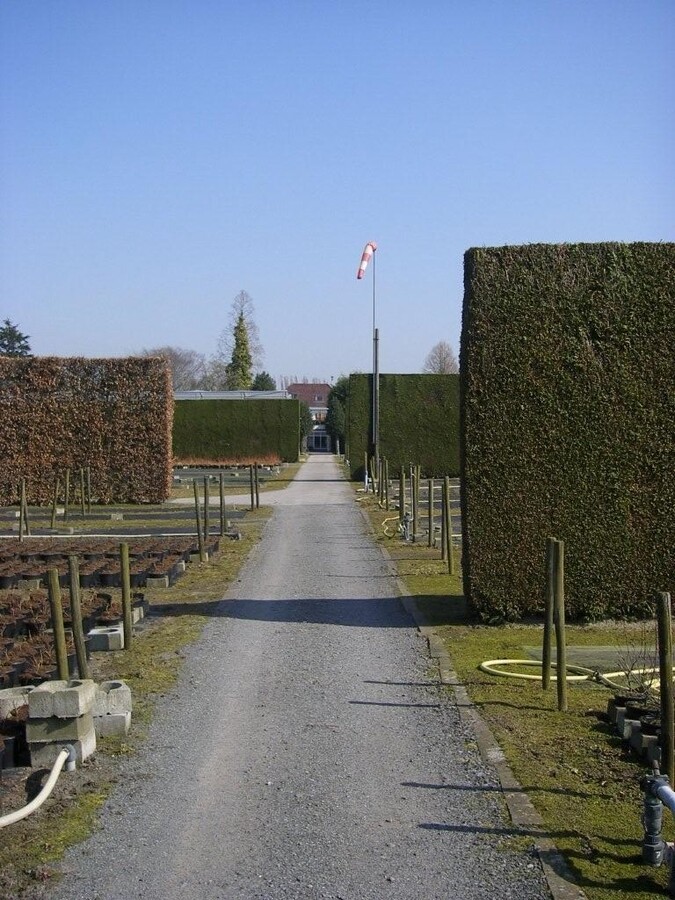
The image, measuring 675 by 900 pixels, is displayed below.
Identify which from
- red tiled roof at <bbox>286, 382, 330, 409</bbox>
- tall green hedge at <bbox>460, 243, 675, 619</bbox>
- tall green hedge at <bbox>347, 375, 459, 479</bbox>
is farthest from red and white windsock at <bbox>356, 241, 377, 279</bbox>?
red tiled roof at <bbox>286, 382, 330, 409</bbox>

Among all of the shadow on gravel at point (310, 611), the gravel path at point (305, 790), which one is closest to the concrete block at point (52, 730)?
the gravel path at point (305, 790)

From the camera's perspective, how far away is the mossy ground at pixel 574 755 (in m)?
5.03

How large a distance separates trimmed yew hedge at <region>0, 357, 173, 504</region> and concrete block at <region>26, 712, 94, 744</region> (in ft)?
72.4

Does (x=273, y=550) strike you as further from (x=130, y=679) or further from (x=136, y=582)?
(x=130, y=679)

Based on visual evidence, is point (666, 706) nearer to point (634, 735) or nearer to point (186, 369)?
point (634, 735)

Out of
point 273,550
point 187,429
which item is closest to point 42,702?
point 273,550

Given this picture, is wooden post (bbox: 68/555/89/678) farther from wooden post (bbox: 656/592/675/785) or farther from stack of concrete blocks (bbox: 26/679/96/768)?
wooden post (bbox: 656/592/675/785)

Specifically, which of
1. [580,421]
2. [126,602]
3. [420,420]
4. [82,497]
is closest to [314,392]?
[420,420]

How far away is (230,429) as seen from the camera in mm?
47125

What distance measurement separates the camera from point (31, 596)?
41.6ft

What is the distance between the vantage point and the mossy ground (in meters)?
5.03

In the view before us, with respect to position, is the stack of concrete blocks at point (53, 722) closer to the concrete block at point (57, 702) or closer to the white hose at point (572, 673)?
the concrete block at point (57, 702)

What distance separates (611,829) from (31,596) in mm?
8815

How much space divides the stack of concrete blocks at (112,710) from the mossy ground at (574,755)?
2554mm
